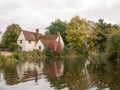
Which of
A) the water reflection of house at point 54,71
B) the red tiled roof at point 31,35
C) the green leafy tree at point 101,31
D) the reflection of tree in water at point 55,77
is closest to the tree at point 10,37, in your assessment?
the red tiled roof at point 31,35

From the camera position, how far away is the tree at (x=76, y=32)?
6988cm

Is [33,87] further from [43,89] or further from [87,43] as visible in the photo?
[87,43]

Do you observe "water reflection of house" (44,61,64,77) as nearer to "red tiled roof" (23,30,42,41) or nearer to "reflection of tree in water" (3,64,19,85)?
"reflection of tree in water" (3,64,19,85)

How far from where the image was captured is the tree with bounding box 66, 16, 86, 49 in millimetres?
69875

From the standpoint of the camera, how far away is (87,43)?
2889 inches

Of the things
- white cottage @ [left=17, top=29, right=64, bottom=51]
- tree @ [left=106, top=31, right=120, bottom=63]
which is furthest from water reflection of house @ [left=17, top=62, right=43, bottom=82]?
white cottage @ [left=17, top=29, right=64, bottom=51]

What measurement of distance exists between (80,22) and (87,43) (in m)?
6.63

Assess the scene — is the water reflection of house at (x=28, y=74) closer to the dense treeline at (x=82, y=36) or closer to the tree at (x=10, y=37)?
the dense treeline at (x=82, y=36)

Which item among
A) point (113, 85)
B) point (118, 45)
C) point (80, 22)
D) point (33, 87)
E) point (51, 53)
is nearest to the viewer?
point (113, 85)

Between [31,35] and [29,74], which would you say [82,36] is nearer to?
[31,35]

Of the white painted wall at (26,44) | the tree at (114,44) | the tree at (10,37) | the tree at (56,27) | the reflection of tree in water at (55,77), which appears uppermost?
the tree at (56,27)

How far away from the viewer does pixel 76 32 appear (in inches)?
2751

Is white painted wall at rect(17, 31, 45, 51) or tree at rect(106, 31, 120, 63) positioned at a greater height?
white painted wall at rect(17, 31, 45, 51)

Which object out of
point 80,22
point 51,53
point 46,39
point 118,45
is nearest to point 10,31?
point 46,39
